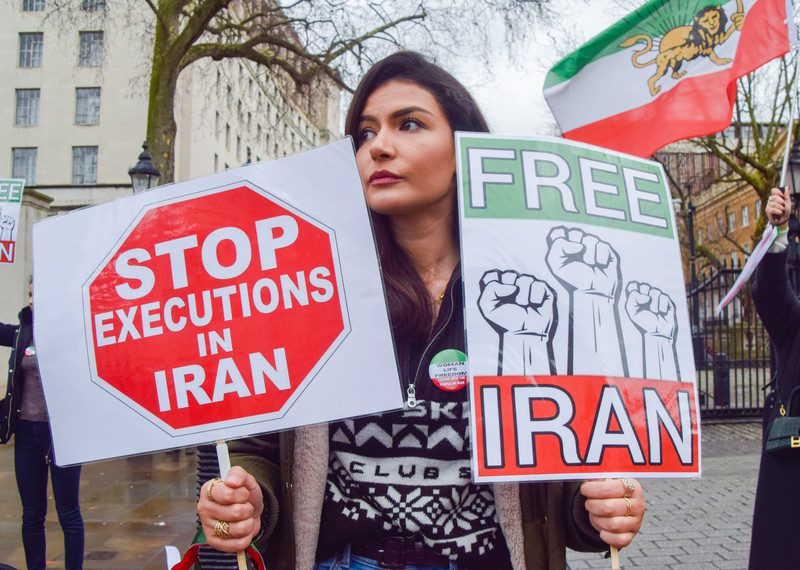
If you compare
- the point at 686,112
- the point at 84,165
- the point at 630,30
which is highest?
the point at 84,165

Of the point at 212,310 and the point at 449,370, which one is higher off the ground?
the point at 212,310

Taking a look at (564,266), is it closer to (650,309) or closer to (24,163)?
(650,309)

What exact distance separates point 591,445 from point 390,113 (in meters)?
0.94

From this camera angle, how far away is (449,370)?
1.59 m

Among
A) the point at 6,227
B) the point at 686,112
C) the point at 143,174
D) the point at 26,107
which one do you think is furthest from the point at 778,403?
the point at 26,107

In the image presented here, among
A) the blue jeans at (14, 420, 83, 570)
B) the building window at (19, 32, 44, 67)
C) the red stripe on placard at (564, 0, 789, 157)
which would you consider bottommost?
the blue jeans at (14, 420, 83, 570)

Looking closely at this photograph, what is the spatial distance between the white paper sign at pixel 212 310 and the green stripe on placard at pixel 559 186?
0.93 ft

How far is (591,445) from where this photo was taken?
148cm

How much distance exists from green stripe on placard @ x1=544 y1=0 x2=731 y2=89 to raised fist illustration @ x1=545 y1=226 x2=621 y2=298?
5.67 ft

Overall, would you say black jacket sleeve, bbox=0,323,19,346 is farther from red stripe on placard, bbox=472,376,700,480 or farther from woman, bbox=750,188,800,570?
woman, bbox=750,188,800,570

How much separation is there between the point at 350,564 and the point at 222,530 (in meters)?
0.30

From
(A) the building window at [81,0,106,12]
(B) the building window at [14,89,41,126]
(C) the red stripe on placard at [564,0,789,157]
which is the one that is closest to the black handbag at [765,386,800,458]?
(C) the red stripe on placard at [564,0,789,157]

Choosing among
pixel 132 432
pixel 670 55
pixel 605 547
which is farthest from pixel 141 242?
pixel 670 55

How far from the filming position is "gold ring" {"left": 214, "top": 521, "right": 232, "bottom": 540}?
1457mm
